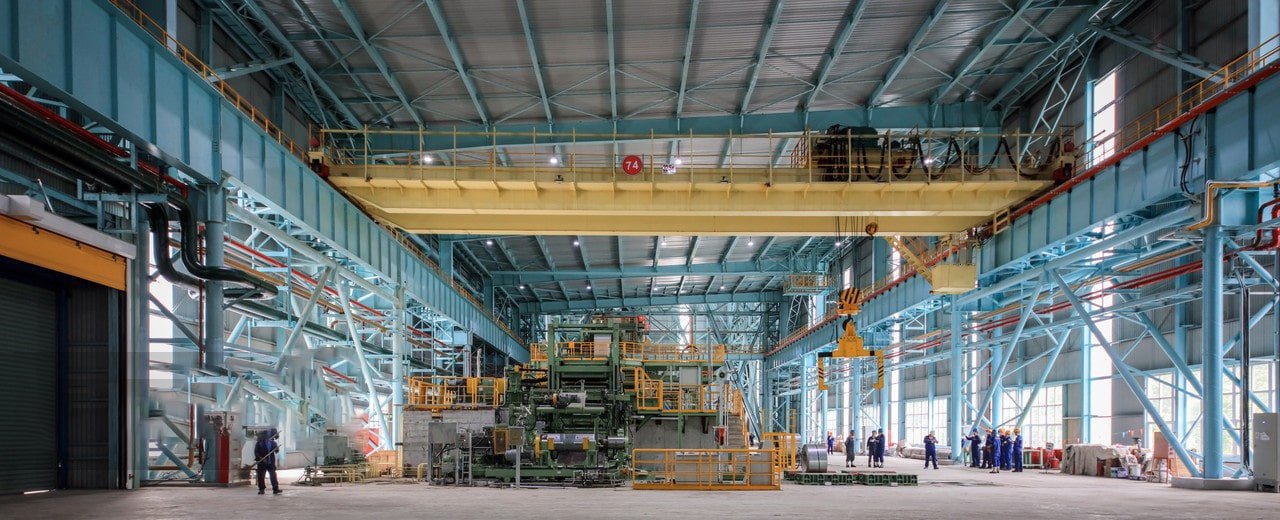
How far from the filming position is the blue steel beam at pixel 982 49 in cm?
2462

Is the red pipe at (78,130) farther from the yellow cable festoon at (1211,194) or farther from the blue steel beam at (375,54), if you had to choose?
the yellow cable festoon at (1211,194)

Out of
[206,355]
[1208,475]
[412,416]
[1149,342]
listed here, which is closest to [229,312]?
[412,416]

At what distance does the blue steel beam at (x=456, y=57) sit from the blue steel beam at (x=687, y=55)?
6392 mm

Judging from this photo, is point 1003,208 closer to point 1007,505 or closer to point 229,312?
Result: point 1007,505

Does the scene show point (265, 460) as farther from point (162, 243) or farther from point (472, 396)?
point (472, 396)

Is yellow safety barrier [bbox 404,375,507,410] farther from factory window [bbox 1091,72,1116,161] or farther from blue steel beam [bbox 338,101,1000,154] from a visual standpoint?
factory window [bbox 1091,72,1116,161]

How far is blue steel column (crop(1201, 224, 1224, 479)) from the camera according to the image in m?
18.4

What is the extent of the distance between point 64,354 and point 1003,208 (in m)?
22.7

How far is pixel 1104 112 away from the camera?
27.7 meters

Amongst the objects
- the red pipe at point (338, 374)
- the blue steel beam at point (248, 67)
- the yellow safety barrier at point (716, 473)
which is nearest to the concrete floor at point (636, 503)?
the yellow safety barrier at point (716, 473)

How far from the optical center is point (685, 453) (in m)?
20.4

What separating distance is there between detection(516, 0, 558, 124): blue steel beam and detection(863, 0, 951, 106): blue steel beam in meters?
10.6

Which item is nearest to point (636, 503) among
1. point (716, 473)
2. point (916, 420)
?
point (716, 473)

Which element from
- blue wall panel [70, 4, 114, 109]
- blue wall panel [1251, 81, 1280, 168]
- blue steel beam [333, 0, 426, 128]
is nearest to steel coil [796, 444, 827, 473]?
blue wall panel [1251, 81, 1280, 168]
